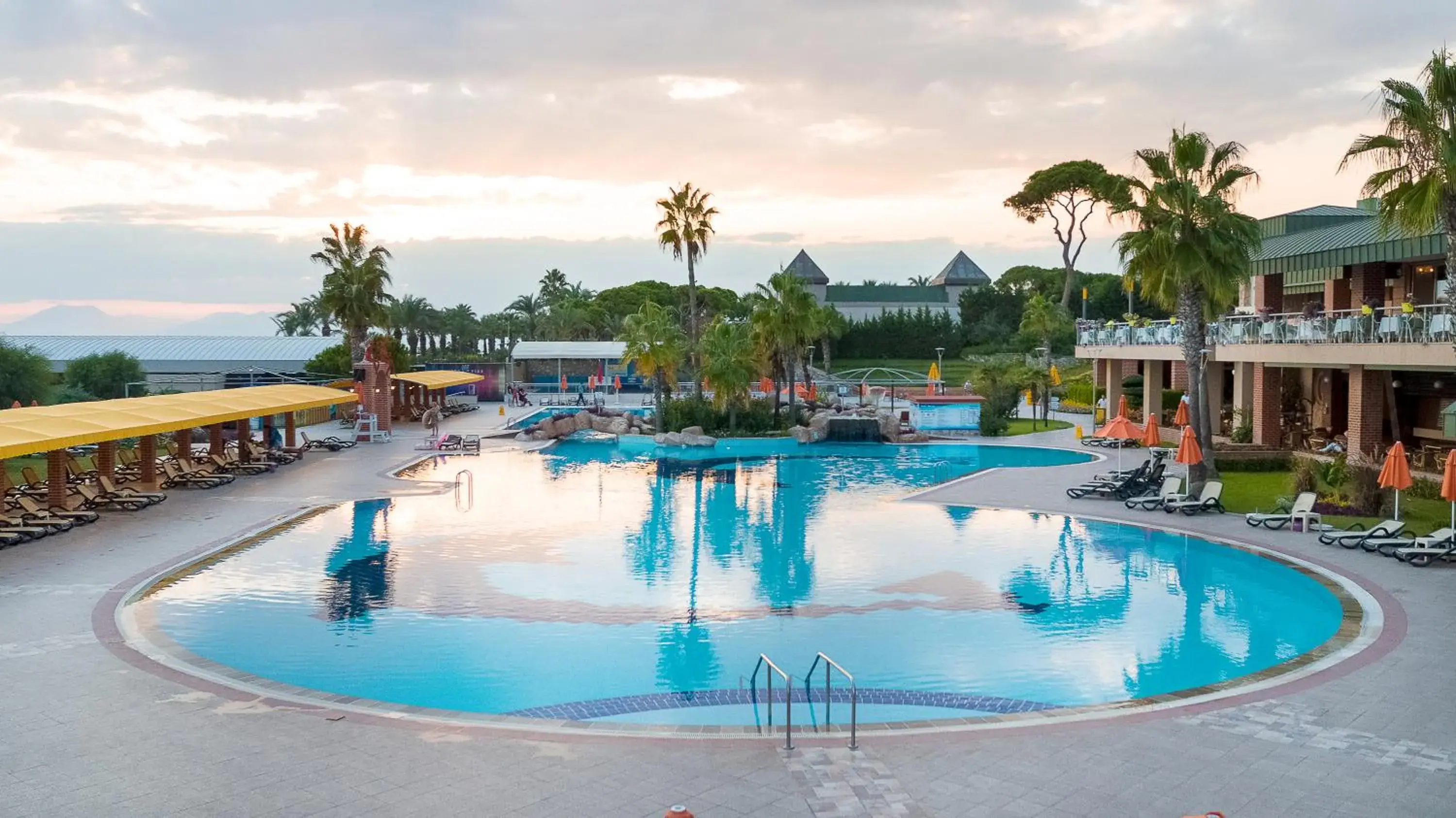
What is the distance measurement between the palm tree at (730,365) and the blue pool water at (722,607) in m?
16.6

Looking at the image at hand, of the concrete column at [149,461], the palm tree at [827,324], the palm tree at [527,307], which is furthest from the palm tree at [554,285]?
the concrete column at [149,461]

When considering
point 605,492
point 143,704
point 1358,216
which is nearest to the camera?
point 143,704

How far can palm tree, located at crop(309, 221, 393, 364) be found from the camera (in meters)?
47.8

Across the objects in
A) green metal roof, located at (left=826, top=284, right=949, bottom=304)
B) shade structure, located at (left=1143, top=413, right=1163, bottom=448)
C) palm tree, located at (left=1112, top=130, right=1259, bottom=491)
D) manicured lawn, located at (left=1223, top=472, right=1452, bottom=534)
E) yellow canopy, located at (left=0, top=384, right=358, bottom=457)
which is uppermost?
green metal roof, located at (left=826, top=284, right=949, bottom=304)

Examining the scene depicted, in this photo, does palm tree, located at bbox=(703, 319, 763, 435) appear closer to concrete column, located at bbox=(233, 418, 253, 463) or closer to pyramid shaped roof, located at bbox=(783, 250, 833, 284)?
concrete column, located at bbox=(233, 418, 253, 463)

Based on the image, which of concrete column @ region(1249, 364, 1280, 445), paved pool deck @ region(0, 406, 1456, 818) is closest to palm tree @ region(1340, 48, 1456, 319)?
paved pool deck @ region(0, 406, 1456, 818)

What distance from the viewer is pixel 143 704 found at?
10211 mm

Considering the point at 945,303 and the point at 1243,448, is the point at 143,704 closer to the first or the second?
the point at 1243,448

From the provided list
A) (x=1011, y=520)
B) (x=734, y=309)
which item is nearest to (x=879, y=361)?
(x=734, y=309)

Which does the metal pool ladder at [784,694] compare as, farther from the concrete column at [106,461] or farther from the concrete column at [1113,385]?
the concrete column at [1113,385]

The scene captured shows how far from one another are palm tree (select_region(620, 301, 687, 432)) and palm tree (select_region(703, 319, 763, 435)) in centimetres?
133

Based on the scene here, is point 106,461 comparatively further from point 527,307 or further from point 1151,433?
point 527,307

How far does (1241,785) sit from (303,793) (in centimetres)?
716

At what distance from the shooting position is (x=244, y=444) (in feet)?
102
